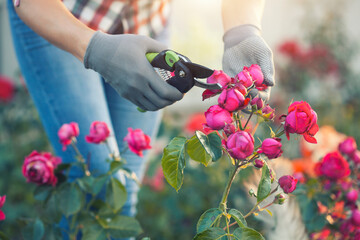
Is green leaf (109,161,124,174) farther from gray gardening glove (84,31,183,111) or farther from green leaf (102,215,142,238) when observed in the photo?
gray gardening glove (84,31,183,111)

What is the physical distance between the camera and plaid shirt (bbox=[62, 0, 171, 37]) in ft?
3.75

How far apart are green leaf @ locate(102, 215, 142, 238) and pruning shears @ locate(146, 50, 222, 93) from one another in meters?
0.42

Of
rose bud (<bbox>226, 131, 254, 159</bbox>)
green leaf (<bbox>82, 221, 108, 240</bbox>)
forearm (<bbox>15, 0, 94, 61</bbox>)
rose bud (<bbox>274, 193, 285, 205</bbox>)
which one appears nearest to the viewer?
rose bud (<bbox>226, 131, 254, 159</bbox>)

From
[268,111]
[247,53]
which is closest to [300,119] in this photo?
[268,111]

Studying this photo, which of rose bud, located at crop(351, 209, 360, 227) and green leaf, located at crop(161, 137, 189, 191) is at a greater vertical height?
green leaf, located at crop(161, 137, 189, 191)

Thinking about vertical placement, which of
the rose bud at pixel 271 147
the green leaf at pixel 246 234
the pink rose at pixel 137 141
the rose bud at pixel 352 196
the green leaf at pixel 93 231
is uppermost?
the rose bud at pixel 271 147

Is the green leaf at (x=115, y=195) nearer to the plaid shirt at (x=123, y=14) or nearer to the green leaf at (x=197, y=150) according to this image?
the green leaf at (x=197, y=150)

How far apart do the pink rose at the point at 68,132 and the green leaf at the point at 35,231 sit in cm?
23

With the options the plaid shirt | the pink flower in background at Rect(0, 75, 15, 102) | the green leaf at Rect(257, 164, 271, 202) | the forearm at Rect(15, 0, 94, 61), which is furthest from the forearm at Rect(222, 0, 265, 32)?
the pink flower in background at Rect(0, 75, 15, 102)

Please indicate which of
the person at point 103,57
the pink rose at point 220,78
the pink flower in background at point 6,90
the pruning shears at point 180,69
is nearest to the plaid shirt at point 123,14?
the person at point 103,57

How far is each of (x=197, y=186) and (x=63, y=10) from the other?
5.05 feet

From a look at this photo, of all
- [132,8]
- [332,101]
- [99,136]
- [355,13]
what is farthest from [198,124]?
[355,13]

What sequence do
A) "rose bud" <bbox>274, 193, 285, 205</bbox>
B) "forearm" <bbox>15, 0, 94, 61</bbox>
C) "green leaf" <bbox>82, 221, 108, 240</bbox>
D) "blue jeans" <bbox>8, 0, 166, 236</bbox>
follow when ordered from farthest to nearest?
"blue jeans" <bbox>8, 0, 166, 236</bbox>, "green leaf" <bbox>82, 221, 108, 240</bbox>, "forearm" <bbox>15, 0, 94, 61</bbox>, "rose bud" <bbox>274, 193, 285, 205</bbox>

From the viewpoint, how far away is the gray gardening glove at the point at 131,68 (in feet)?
2.71
